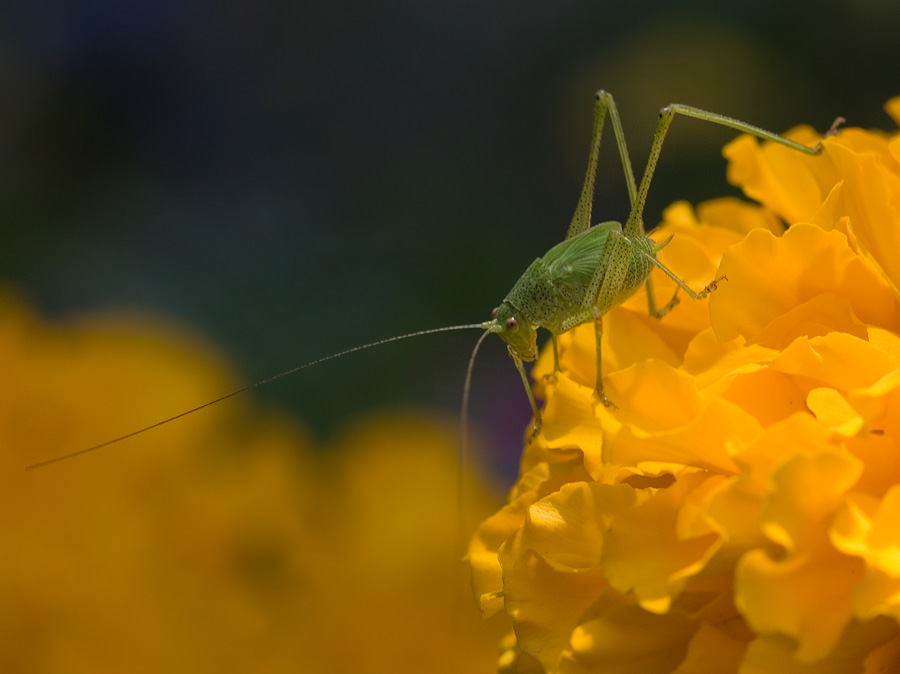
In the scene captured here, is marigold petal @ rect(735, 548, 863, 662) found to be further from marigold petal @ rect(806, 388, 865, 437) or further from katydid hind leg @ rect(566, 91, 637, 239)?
katydid hind leg @ rect(566, 91, 637, 239)

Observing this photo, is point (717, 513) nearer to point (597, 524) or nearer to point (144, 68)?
point (597, 524)

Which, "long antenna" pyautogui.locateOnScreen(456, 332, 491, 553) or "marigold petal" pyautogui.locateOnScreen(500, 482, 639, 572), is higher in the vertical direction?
"marigold petal" pyautogui.locateOnScreen(500, 482, 639, 572)

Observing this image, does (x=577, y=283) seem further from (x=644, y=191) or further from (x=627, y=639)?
(x=627, y=639)

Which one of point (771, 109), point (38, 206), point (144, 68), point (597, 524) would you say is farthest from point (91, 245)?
point (597, 524)

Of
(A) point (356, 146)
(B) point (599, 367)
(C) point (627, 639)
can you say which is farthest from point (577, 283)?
(A) point (356, 146)

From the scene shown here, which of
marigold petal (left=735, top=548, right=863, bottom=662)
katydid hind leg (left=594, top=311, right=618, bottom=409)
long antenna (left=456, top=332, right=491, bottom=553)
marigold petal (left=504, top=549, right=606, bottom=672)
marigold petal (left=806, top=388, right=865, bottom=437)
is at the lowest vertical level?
long antenna (left=456, top=332, right=491, bottom=553)

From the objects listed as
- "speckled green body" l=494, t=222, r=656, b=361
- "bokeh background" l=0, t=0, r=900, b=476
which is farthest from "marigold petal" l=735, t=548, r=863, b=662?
"bokeh background" l=0, t=0, r=900, b=476

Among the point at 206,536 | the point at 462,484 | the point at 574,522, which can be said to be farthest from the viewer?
the point at 462,484
